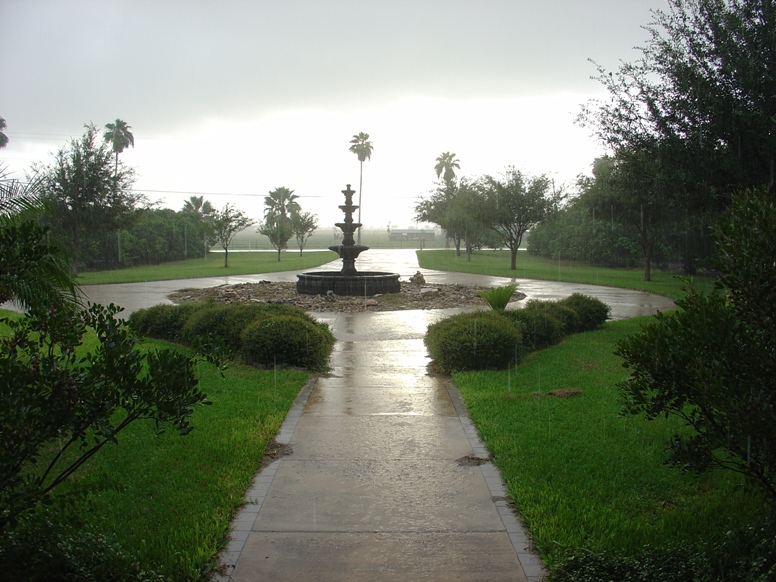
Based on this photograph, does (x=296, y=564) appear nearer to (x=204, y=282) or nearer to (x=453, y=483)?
(x=453, y=483)

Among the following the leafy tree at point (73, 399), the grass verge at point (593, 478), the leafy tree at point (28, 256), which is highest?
the leafy tree at point (28, 256)

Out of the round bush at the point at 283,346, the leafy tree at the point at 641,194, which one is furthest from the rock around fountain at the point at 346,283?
the round bush at the point at 283,346

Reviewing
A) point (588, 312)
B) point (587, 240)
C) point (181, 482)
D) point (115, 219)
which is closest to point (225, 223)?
point (115, 219)

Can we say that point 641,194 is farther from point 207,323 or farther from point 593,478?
point 593,478

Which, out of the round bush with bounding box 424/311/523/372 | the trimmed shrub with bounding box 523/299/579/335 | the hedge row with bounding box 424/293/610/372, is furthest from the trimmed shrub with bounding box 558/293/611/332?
the round bush with bounding box 424/311/523/372

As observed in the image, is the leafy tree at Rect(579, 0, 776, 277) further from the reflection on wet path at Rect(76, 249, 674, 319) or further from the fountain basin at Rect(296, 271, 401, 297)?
the fountain basin at Rect(296, 271, 401, 297)

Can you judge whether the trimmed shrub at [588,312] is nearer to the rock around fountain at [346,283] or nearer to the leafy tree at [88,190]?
the rock around fountain at [346,283]

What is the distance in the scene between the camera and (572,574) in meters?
3.37

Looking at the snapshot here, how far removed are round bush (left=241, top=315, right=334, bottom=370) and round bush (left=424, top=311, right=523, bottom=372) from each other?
5.45ft

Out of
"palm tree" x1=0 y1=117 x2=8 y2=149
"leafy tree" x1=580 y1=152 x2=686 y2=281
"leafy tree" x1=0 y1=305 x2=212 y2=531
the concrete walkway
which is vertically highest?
"palm tree" x1=0 y1=117 x2=8 y2=149

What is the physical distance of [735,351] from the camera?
10.9 feet

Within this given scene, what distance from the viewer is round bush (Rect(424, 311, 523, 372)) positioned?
29.5 feet

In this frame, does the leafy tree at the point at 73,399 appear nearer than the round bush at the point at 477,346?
Yes

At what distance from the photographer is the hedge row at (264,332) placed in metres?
9.17
